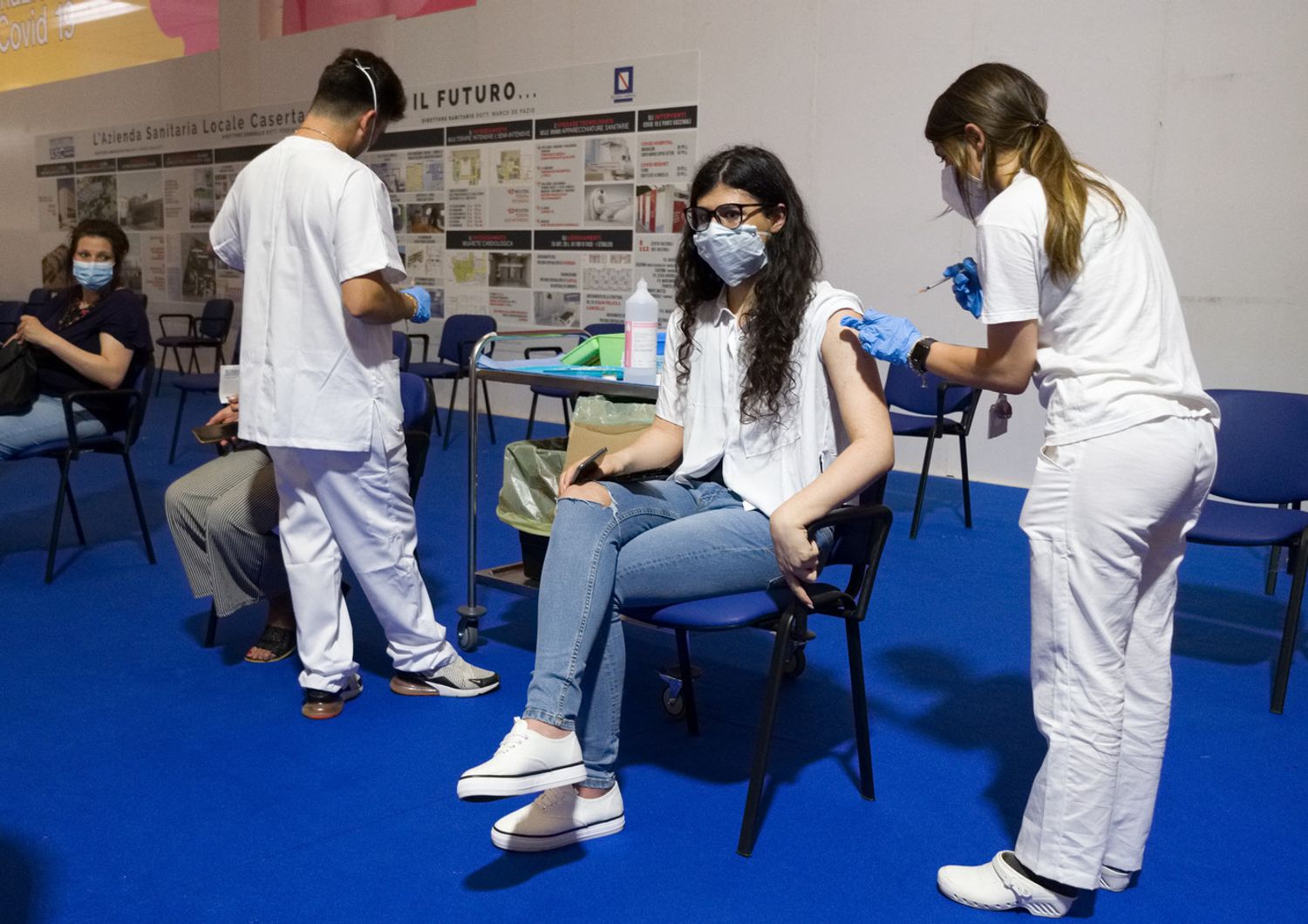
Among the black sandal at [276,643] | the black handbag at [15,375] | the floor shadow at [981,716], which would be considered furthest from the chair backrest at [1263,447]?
the black handbag at [15,375]

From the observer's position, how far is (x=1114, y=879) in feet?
5.72

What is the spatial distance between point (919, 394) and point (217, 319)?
19.2 feet

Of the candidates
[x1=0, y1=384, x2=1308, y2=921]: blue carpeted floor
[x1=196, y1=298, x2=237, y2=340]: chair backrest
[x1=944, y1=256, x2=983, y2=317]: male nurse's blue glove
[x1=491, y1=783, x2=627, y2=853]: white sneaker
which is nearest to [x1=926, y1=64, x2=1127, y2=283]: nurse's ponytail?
[x1=944, y1=256, x2=983, y2=317]: male nurse's blue glove

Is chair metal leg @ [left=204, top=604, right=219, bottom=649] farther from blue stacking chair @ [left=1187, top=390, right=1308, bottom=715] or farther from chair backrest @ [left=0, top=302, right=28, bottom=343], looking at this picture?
chair backrest @ [left=0, top=302, right=28, bottom=343]

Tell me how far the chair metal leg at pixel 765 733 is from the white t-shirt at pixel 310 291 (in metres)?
1.05

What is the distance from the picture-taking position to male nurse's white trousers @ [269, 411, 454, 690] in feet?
7.70

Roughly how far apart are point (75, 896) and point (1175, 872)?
1.81m

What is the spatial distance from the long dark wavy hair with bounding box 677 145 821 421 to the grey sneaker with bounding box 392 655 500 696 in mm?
990

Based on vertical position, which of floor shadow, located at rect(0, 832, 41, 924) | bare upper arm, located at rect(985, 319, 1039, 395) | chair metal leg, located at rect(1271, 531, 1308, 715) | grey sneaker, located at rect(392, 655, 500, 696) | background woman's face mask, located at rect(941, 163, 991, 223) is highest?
background woman's face mask, located at rect(941, 163, 991, 223)

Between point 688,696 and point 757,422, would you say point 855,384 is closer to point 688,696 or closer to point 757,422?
point 757,422

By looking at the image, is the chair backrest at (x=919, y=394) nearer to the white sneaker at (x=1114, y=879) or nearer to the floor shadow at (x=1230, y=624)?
the floor shadow at (x=1230, y=624)

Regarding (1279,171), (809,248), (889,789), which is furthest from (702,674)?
(1279,171)

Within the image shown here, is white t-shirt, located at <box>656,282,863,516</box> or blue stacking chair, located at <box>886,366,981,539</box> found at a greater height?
white t-shirt, located at <box>656,282,863,516</box>

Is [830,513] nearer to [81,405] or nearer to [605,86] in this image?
[81,405]
